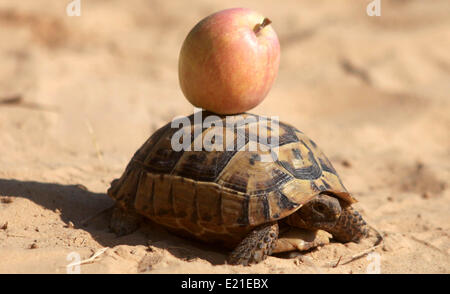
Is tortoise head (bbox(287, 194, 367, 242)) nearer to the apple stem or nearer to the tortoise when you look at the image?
the tortoise

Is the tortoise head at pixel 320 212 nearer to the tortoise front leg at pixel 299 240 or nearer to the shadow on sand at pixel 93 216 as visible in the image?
the tortoise front leg at pixel 299 240

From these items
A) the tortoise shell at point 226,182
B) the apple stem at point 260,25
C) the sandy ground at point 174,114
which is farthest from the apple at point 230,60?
the sandy ground at point 174,114

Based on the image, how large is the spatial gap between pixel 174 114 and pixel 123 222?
3.52m

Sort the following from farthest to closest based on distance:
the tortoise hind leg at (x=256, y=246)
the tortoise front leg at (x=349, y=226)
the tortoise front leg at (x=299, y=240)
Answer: the tortoise front leg at (x=349, y=226), the tortoise front leg at (x=299, y=240), the tortoise hind leg at (x=256, y=246)

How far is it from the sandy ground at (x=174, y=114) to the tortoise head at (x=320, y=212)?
0.77ft

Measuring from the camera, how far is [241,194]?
12.1 ft

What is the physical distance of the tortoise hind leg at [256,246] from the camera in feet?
11.9

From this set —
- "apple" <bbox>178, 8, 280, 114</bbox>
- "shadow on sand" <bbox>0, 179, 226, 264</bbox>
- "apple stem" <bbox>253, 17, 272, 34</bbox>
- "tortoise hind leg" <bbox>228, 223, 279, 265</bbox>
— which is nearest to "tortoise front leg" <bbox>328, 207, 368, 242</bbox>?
"tortoise hind leg" <bbox>228, 223, 279, 265</bbox>

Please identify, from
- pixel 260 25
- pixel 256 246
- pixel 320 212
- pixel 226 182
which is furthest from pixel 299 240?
pixel 260 25

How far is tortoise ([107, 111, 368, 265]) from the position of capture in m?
3.69

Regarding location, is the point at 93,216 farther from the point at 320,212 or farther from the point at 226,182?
the point at 320,212

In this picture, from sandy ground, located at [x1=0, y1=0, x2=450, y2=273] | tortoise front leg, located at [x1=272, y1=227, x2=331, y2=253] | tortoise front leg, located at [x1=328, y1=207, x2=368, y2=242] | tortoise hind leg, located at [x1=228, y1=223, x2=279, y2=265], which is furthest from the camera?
tortoise front leg, located at [x1=328, y1=207, x2=368, y2=242]

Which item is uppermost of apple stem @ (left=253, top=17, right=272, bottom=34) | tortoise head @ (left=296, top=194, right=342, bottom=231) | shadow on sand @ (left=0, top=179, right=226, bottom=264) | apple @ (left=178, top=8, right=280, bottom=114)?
apple stem @ (left=253, top=17, right=272, bottom=34)

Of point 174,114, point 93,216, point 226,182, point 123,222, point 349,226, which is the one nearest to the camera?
point 226,182
